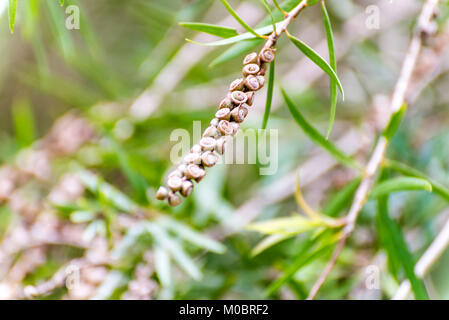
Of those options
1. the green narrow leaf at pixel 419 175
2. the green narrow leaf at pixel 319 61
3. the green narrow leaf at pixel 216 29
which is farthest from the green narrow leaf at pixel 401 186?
the green narrow leaf at pixel 216 29

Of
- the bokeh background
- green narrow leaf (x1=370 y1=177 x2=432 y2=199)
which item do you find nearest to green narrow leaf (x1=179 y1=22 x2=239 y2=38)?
the bokeh background

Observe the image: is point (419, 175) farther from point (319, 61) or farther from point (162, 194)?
point (162, 194)

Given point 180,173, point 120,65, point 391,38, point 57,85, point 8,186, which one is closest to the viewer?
point 180,173

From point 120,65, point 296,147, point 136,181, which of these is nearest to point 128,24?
point 120,65

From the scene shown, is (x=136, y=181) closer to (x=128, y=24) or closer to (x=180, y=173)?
(x=180, y=173)

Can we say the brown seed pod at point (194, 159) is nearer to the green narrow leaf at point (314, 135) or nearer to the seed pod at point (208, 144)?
the seed pod at point (208, 144)

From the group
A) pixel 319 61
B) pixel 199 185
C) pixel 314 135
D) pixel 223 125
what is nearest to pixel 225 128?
pixel 223 125

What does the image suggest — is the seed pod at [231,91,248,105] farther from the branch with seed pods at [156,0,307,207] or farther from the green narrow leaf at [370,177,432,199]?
the green narrow leaf at [370,177,432,199]
